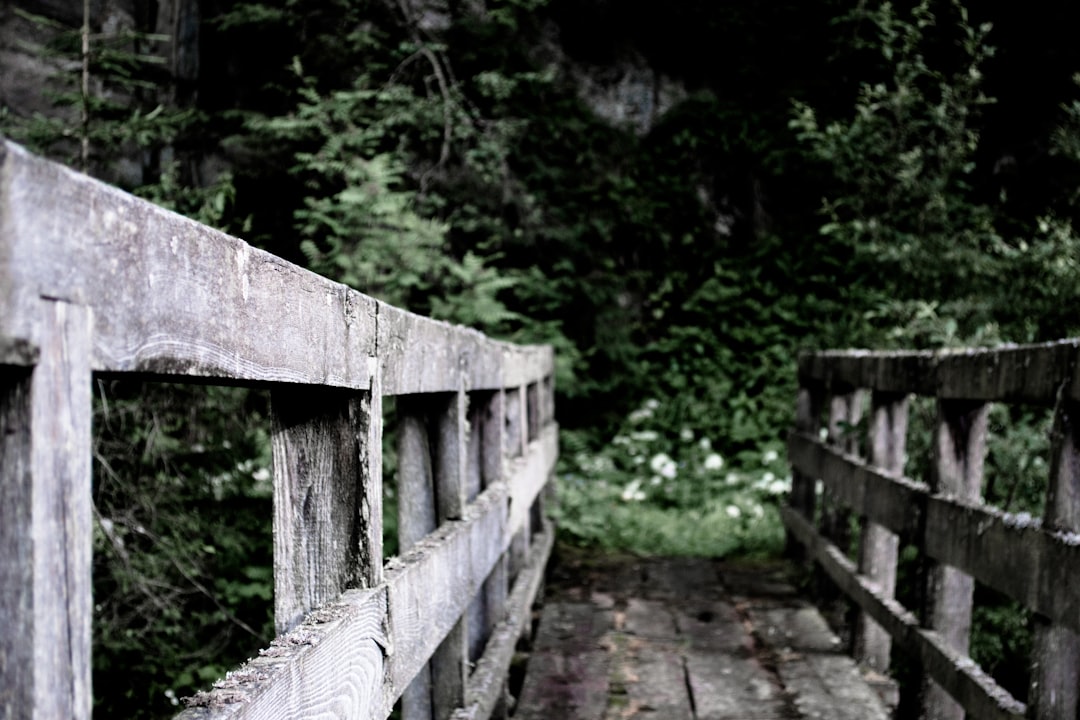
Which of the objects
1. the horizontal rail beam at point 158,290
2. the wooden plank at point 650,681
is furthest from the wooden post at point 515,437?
the horizontal rail beam at point 158,290

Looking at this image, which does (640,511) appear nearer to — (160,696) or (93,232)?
(160,696)

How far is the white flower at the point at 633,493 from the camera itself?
8.25 metres

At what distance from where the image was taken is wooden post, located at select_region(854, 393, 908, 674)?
4113 mm

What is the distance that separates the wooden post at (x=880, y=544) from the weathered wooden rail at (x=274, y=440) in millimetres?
1973

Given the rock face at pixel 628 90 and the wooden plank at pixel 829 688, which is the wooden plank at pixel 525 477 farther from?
the rock face at pixel 628 90

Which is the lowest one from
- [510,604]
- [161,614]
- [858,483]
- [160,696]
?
[160,696]

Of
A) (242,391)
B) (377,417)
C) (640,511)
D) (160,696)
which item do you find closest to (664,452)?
(640,511)

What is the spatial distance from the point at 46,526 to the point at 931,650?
322 centimetres

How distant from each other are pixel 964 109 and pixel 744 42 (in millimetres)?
5925

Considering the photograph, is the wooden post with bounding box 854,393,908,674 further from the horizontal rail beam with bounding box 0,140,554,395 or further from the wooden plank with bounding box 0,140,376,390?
the wooden plank with bounding box 0,140,376,390

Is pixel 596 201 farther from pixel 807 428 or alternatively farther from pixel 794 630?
pixel 794 630

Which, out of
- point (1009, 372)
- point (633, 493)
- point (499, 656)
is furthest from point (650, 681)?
point (633, 493)

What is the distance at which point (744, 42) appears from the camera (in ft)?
41.9

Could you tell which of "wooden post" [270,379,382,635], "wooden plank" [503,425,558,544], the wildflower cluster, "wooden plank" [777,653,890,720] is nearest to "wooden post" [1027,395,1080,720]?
"wooden plank" [777,653,890,720]
